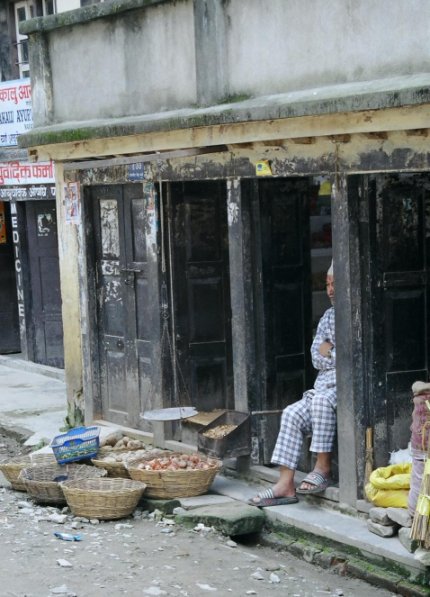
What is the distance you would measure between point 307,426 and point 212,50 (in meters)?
2.92

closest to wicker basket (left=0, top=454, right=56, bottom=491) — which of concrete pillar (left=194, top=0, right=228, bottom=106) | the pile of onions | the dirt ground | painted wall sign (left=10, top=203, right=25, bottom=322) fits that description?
the dirt ground

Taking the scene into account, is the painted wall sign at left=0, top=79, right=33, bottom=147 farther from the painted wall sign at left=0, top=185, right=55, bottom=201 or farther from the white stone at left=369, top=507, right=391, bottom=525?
the white stone at left=369, top=507, right=391, bottom=525

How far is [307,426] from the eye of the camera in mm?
8445

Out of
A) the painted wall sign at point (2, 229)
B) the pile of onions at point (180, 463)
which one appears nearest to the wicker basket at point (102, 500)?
the pile of onions at point (180, 463)

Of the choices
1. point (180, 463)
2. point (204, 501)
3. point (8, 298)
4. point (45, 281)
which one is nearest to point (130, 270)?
point (180, 463)

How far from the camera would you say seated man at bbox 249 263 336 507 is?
825cm

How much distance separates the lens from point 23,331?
51.2 feet

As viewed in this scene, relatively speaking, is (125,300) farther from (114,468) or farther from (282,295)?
(282,295)

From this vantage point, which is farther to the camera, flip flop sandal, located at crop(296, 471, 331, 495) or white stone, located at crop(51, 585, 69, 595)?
flip flop sandal, located at crop(296, 471, 331, 495)

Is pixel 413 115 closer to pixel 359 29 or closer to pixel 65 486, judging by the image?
pixel 359 29

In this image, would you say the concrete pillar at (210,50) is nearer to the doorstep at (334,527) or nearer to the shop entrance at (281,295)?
the shop entrance at (281,295)

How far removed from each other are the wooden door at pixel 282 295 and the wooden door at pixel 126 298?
4.30 ft

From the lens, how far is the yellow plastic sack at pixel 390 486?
24.6ft

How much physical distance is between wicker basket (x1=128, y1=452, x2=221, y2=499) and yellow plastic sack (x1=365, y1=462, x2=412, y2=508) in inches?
61.4
